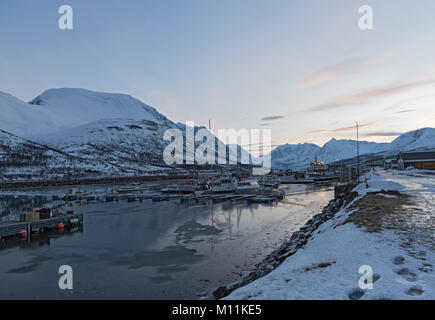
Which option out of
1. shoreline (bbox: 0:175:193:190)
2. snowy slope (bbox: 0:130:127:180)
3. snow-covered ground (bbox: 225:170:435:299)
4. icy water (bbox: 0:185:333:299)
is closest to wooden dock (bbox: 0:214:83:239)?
icy water (bbox: 0:185:333:299)

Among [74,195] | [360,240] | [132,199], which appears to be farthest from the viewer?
[74,195]

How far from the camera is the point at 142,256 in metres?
21.3

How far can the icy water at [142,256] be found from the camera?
15.3m

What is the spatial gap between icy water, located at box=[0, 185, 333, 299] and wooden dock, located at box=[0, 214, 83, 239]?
1725 mm

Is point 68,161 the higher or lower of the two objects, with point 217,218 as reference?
higher

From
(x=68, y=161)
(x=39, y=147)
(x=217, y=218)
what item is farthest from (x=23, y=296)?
(x=39, y=147)

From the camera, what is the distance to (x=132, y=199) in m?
62.8

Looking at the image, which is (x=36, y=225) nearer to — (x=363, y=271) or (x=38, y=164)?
(x=363, y=271)

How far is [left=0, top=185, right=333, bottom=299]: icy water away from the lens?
15.3 metres

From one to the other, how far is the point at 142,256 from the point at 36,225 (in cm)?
1605

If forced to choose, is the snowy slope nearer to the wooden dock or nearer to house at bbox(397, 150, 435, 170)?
the wooden dock
